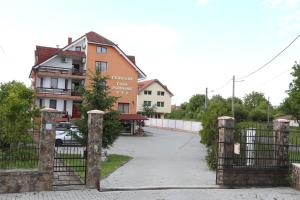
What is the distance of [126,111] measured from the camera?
176 feet

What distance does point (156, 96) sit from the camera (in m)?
87.4

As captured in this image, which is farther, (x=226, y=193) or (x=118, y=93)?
(x=118, y=93)

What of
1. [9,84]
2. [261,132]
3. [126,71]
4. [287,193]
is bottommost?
[287,193]

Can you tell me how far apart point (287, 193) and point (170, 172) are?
5.45 meters

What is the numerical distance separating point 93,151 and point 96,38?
131 ft

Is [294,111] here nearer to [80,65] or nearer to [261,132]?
[261,132]

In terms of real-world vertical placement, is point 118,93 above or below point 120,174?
above

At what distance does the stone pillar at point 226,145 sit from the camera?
47.8ft

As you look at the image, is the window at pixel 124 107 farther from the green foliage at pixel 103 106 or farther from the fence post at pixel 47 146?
the fence post at pixel 47 146

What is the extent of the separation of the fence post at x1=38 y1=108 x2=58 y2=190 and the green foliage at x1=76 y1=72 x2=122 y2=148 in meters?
8.89

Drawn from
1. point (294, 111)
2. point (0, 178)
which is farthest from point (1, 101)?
point (294, 111)

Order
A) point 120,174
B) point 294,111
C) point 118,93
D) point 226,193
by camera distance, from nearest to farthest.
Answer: point 226,193, point 120,174, point 294,111, point 118,93

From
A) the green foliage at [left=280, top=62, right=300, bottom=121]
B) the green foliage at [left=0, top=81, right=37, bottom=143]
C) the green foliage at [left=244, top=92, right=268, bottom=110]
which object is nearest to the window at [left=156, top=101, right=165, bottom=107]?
the green foliage at [left=244, top=92, right=268, bottom=110]

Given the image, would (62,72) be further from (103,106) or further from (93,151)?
(93,151)
